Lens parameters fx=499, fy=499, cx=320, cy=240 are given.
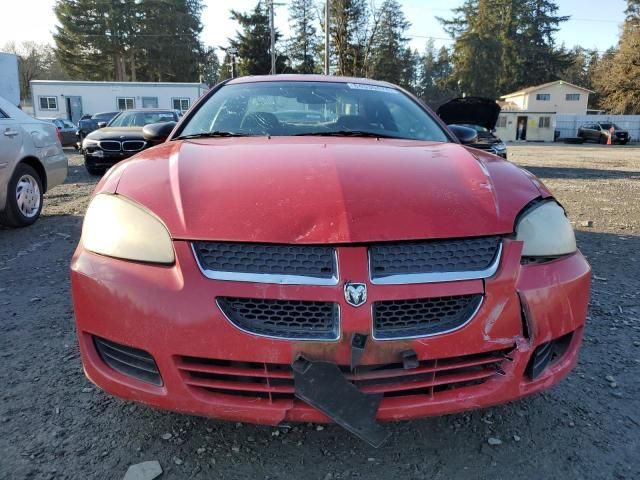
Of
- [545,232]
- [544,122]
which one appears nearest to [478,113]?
[545,232]

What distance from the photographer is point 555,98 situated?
172 ft

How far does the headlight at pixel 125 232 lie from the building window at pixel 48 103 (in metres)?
35.1

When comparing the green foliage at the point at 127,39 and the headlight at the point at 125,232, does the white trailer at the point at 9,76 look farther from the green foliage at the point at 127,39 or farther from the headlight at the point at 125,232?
the green foliage at the point at 127,39

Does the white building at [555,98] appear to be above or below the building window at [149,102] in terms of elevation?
above

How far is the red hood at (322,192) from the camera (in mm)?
1631

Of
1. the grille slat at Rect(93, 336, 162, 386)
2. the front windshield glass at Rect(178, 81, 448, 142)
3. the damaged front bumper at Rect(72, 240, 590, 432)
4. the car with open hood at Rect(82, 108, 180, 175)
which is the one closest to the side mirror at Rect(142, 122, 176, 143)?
the front windshield glass at Rect(178, 81, 448, 142)

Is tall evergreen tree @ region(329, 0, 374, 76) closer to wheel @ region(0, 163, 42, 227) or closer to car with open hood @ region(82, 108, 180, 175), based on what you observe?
car with open hood @ region(82, 108, 180, 175)

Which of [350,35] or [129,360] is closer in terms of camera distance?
[129,360]

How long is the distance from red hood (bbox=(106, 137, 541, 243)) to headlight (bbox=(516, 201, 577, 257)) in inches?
2.7

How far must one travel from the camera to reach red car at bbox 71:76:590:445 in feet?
5.02

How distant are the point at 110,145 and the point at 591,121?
42815 mm

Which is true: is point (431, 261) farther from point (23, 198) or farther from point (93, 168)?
point (93, 168)

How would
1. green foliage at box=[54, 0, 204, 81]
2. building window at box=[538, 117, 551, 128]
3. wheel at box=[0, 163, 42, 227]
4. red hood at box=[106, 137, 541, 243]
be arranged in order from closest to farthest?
red hood at box=[106, 137, 541, 243] < wheel at box=[0, 163, 42, 227] < building window at box=[538, 117, 551, 128] < green foliage at box=[54, 0, 204, 81]

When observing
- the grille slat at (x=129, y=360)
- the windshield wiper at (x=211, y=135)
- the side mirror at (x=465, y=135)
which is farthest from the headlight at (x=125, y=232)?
the side mirror at (x=465, y=135)
